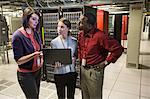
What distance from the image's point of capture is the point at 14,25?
1034cm

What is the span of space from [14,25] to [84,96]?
30.6 feet

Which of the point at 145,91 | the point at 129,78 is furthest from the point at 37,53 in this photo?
the point at 129,78

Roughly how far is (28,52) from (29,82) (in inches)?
13.8

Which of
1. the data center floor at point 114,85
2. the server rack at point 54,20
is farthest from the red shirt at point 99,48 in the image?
the data center floor at point 114,85

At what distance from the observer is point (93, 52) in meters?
1.98

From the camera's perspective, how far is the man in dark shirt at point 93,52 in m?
1.94

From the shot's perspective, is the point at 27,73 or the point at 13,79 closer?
the point at 27,73

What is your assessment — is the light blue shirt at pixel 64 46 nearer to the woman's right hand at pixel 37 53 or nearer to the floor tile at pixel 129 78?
the woman's right hand at pixel 37 53

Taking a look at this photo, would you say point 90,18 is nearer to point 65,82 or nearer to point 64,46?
point 64,46

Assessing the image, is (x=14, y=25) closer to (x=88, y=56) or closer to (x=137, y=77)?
(x=137, y=77)

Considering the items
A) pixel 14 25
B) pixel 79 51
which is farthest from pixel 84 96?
pixel 14 25

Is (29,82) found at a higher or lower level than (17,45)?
lower

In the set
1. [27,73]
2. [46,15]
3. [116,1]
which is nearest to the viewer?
[27,73]

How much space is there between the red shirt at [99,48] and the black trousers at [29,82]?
68 centimetres
